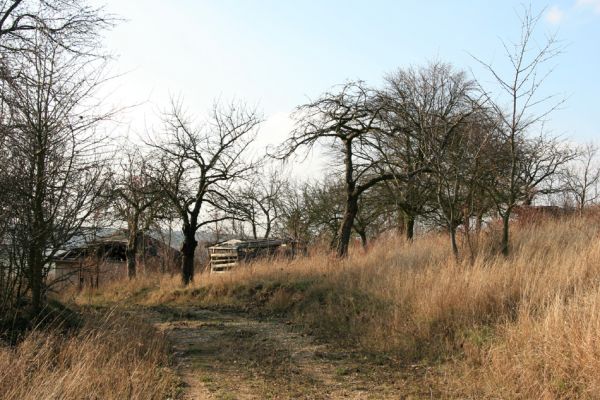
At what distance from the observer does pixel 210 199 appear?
1795 cm

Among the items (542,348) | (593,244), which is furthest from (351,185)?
(542,348)

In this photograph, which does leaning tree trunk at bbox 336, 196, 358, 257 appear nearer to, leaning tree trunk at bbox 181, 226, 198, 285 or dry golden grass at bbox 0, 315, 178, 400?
leaning tree trunk at bbox 181, 226, 198, 285

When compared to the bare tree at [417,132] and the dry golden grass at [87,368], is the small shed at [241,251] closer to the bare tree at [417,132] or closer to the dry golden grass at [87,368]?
the bare tree at [417,132]

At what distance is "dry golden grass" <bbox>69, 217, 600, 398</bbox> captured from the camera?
4969mm

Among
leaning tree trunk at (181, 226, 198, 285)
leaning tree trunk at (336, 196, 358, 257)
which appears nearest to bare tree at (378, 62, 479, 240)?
leaning tree trunk at (336, 196, 358, 257)

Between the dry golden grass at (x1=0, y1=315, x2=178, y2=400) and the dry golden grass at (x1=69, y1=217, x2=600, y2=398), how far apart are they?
9.62 feet

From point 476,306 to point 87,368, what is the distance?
473cm

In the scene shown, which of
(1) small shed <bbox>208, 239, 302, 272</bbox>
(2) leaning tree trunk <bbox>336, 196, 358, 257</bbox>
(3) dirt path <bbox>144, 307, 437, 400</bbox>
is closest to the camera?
(3) dirt path <bbox>144, 307, 437, 400</bbox>

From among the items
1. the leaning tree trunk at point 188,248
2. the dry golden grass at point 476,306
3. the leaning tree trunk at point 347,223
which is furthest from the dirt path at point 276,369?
the leaning tree trunk at point 188,248

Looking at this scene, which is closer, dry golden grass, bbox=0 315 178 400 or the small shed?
dry golden grass, bbox=0 315 178 400

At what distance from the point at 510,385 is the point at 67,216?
6.02 m

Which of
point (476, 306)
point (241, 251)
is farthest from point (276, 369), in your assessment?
point (241, 251)

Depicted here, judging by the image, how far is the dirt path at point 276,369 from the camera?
570 centimetres

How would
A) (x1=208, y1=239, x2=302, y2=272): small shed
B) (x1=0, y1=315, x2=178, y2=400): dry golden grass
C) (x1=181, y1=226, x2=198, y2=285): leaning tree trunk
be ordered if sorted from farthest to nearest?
(x1=208, y1=239, x2=302, y2=272): small shed → (x1=181, y1=226, x2=198, y2=285): leaning tree trunk → (x1=0, y1=315, x2=178, y2=400): dry golden grass
